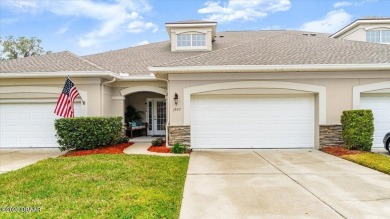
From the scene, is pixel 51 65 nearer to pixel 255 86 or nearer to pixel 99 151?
pixel 99 151

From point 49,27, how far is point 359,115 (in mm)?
23349

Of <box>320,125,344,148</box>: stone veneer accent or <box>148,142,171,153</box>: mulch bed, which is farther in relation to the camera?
<box>320,125,344,148</box>: stone veneer accent

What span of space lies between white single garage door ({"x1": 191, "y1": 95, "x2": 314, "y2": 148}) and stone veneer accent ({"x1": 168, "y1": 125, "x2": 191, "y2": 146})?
0.25 m

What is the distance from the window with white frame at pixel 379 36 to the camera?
55.9 ft

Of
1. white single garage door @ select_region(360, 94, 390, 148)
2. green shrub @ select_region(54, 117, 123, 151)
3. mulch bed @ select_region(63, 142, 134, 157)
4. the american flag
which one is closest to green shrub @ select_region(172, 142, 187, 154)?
mulch bed @ select_region(63, 142, 134, 157)

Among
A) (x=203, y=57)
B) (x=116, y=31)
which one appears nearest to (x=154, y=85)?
(x=203, y=57)

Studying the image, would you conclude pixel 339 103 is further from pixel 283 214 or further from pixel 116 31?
pixel 116 31

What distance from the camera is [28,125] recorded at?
11.7 m

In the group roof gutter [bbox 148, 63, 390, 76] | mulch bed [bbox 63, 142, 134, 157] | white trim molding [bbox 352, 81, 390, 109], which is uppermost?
roof gutter [bbox 148, 63, 390, 76]

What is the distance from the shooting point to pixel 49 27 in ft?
76.0

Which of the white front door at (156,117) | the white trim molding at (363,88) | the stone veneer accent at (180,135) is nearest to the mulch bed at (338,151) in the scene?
the white trim molding at (363,88)

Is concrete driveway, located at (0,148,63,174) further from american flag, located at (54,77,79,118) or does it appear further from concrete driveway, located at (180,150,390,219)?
concrete driveway, located at (180,150,390,219)

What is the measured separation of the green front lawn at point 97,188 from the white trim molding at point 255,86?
122 inches

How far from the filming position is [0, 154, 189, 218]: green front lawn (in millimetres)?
4422
